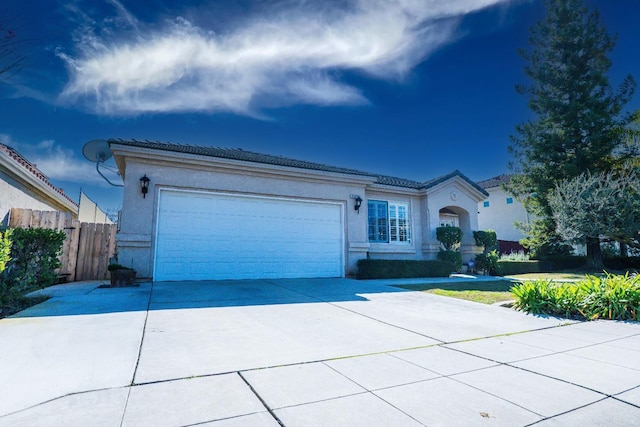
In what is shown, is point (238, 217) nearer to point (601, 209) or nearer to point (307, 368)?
point (307, 368)

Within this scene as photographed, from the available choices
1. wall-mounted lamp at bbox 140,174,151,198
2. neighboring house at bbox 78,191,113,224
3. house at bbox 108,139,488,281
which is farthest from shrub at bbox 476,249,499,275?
neighboring house at bbox 78,191,113,224

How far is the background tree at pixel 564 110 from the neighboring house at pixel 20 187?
2052cm

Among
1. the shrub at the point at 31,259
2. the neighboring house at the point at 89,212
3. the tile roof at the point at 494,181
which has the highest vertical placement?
the tile roof at the point at 494,181

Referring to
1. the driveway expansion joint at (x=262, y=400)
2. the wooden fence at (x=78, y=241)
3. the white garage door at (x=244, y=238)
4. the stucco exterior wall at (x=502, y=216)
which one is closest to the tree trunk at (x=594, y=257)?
the stucco exterior wall at (x=502, y=216)

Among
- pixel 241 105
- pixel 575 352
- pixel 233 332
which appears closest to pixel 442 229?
pixel 241 105

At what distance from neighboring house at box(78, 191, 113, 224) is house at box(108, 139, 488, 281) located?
7263 millimetres

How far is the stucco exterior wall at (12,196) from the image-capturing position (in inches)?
344

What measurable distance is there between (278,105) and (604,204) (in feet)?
41.9

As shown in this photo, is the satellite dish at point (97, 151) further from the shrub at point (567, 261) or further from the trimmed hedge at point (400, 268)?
the shrub at point (567, 261)

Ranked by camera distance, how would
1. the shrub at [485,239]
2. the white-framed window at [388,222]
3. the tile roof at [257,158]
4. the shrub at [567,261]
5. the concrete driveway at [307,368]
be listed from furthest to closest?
the shrub at [567,261]
the shrub at [485,239]
the white-framed window at [388,222]
the tile roof at [257,158]
the concrete driveway at [307,368]

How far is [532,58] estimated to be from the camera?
17.8 metres

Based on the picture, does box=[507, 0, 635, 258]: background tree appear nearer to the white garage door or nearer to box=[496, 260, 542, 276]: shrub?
box=[496, 260, 542, 276]: shrub

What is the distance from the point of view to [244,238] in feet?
32.8

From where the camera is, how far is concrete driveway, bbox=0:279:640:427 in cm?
209
